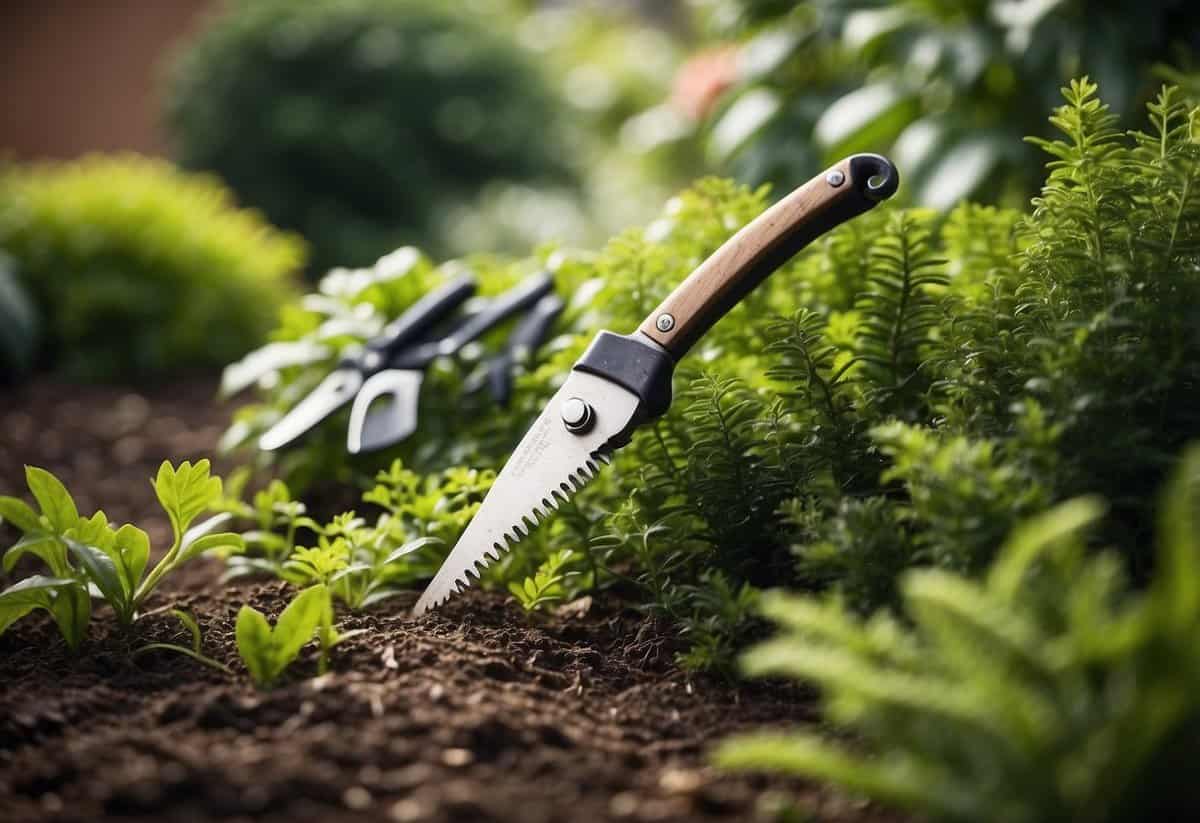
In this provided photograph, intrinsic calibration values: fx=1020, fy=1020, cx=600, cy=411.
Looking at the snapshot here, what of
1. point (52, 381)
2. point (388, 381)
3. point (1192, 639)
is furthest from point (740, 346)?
point (52, 381)

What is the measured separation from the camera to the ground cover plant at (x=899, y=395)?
139 centimetres

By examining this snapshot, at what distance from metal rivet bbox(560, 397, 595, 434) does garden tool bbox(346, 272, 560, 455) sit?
2.16ft

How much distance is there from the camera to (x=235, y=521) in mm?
2818

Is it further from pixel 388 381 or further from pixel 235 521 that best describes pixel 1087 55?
pixel 235 521

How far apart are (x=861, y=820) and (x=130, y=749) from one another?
93cm

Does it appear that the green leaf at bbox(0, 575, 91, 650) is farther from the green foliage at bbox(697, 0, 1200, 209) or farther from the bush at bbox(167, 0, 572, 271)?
the bush at bbox(167, 0, 572, 271)

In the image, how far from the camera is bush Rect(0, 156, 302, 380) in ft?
A: 15.3

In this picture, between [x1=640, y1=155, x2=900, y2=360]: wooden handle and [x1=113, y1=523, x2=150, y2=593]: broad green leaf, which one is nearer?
[x1=640, y1=155, x2=900, y2=360]: wooden handle

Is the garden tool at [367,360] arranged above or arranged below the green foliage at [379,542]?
above

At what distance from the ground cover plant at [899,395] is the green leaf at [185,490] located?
0.39 m

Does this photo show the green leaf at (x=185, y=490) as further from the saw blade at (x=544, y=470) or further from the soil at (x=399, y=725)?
the saw blade at (x=544, y=470)

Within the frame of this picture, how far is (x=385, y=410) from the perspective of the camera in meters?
2.37

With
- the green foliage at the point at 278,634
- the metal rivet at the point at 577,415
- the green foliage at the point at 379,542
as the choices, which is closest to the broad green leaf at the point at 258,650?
the green foliage at the point at 278,634

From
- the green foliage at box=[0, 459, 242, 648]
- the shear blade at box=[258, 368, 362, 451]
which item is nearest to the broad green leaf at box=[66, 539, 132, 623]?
the green foliage at box=[0, 459, 242, 648]
